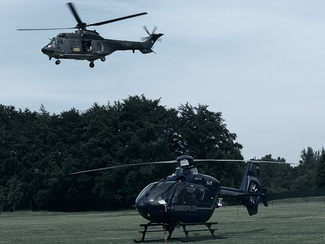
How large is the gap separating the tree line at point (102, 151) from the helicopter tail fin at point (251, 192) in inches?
1926

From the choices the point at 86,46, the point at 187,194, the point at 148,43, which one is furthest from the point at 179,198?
the point at 148,43

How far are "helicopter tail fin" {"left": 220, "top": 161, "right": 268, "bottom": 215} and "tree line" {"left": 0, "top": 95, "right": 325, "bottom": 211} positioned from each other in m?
48.9

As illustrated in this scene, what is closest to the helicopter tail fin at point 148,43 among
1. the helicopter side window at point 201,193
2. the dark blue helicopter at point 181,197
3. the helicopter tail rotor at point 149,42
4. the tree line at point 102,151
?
the helicopter tail rotor at point 149,42

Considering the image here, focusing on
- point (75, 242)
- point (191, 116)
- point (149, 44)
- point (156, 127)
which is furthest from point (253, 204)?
point (191, 116)

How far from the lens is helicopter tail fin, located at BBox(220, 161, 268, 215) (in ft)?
86.5

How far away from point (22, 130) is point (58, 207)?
47.4 ft

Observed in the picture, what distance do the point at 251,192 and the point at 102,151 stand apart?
56.1 m

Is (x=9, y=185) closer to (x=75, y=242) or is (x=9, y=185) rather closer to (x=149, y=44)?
(x=149, y=44)

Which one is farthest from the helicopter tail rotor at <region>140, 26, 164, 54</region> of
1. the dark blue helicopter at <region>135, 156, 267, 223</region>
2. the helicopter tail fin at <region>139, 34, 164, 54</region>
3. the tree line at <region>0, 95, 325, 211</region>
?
the tree line at <region>0, 95, 325, 211</region>

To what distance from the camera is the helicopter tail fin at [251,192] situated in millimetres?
26375

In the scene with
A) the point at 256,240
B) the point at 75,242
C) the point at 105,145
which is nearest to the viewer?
the point at 256,240

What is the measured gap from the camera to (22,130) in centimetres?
8594

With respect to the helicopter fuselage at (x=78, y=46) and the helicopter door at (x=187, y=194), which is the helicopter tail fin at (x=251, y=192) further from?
the helicopter fuselage at (x=78, y=46)

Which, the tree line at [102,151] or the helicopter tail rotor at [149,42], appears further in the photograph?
the tree line at [102,151]
